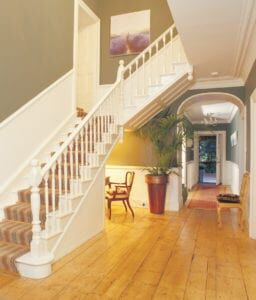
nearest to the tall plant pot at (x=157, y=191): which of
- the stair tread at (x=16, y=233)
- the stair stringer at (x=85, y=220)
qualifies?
the stair stringer at (x=85, y=220)

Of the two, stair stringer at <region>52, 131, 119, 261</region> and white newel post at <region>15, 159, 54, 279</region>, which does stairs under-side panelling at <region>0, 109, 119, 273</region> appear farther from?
stair stringer at <region>52, 131, 119, 261</region>

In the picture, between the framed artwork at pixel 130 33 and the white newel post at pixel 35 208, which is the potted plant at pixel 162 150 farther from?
the white newel post at pixel 35 208

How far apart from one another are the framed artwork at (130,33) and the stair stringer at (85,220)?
3.10 m

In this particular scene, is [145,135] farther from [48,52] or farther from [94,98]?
[48,52]

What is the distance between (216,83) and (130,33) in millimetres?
2308

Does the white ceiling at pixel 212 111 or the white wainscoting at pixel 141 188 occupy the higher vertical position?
the white ceiling at pixel 212 111

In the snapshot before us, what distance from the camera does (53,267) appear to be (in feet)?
9.89

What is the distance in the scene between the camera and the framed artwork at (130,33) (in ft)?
20.3

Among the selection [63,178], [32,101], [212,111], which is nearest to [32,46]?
[32,101]

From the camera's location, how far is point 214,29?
3.48 m

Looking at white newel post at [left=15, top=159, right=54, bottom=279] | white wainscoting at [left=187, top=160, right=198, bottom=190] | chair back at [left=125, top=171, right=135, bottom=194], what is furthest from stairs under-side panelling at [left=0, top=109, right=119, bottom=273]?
white wainscoting at [left=187, top=160, right=198, bottom=190]

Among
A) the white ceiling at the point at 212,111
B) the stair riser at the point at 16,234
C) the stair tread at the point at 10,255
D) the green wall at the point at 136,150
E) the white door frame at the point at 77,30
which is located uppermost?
the white door frame at the point at 77,30

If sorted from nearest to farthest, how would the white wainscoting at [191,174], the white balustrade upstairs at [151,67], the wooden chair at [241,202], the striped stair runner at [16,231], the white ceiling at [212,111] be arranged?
the striped stair runner at [16,231] < the wooden chair at [241,202] < the white balustrade upstairs at [151,67] < the white ceiling at [212,111] < the white wainscoting at [191,174]

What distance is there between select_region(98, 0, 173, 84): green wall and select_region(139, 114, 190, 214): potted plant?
170 cm
